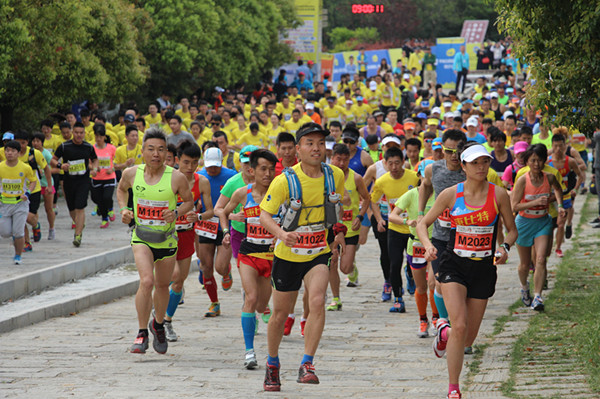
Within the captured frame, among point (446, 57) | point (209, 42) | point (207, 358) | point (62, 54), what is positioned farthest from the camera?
point (446, 57)

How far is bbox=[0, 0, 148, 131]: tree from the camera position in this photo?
19.2 metres

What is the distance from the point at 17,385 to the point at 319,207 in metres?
2.65

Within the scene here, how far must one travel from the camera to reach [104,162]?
18.5m

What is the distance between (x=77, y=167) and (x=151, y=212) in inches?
333

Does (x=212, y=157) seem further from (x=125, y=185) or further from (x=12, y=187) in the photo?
(x=12, y=187)

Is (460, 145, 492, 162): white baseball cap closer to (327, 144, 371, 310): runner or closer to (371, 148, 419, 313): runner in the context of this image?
(327, 144, 371, 310): runner

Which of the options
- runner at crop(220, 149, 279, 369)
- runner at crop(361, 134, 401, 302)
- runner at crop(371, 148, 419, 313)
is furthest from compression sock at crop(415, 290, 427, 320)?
runner at crop(220, 149, 279, 369)

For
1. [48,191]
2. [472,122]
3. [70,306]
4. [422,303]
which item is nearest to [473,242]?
[422,303]

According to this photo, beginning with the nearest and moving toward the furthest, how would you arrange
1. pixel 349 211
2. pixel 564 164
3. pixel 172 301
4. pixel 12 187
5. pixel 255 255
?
pixel 255 255 < pixel 172 301 < pixel 349 211 < pixel 564 164 < pixel 12 187

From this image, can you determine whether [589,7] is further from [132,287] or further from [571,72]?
[132,287]

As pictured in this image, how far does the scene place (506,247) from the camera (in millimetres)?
7785

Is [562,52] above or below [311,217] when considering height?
above

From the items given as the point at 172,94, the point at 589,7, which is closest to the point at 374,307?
the point at 589,7

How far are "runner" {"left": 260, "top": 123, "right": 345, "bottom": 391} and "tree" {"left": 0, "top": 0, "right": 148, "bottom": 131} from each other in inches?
440
